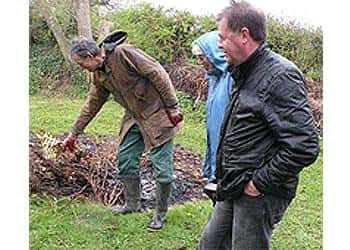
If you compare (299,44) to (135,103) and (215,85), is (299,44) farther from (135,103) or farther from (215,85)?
(215,85)

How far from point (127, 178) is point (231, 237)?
158cm

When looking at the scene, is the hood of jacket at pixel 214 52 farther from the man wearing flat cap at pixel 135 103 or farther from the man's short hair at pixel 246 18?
the man's short hair at pixel 246 18

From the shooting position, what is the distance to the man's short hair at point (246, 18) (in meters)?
2.30

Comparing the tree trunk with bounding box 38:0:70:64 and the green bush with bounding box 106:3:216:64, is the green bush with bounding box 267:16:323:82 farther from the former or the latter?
the tree trunk with bounding box 38:0:70:64

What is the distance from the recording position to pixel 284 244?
160 inches

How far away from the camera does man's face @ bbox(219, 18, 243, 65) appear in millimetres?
2332

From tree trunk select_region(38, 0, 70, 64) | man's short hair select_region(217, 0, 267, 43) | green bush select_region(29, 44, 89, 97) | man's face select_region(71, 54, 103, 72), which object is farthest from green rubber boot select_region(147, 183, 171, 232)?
tree trunk select_region(38, 0, 70, 64)

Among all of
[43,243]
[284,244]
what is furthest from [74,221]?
[284,244]

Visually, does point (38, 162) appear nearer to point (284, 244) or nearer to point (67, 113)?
point (284, 244)

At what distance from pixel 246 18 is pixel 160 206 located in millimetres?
2106

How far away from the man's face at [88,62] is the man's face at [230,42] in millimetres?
1480

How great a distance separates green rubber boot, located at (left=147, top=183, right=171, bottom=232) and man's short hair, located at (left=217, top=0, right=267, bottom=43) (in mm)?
1919

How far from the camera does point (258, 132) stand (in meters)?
2.31

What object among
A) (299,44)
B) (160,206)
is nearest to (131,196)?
(160,206)
